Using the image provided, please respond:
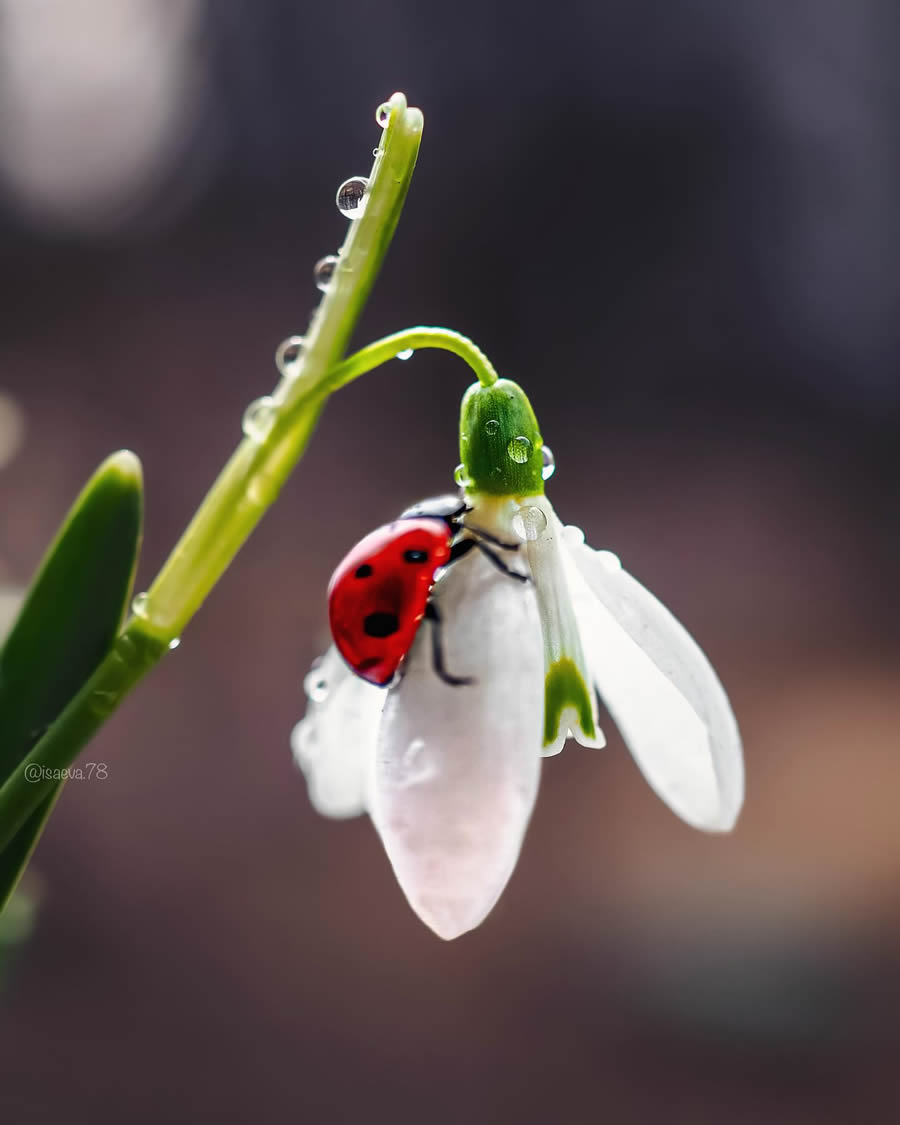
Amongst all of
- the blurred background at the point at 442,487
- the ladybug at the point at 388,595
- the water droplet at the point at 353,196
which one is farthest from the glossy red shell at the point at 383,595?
the blurred background at the point at 442,487

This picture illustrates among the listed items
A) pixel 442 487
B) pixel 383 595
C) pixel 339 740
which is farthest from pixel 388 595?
pixel 442 487

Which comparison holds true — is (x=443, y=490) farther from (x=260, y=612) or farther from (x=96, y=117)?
(x=96, y=117)

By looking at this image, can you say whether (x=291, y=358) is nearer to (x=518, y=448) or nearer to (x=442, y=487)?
(x=518, y=448)

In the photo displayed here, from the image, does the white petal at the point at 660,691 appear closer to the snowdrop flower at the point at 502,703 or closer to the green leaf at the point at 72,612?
the snowdrop flower at the point at 502,703

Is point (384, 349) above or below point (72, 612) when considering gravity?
above

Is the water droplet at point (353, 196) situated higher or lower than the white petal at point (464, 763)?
higher

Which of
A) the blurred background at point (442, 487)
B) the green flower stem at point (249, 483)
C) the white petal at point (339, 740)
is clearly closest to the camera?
the green flower stem at point (249, 483)
